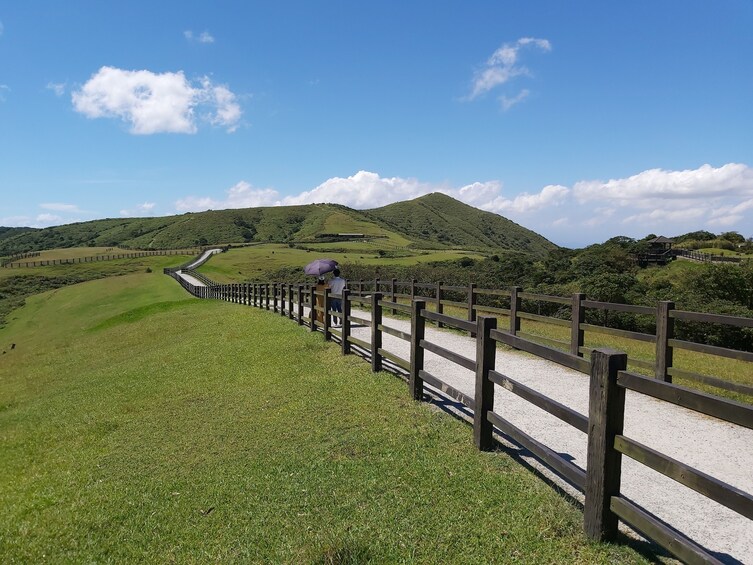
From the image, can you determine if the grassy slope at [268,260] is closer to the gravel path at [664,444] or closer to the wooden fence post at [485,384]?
the gravel path at [664,444]

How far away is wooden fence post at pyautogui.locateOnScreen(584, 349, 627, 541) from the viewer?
147 inches

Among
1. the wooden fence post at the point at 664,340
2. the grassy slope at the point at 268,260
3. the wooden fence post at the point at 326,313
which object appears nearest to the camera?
the wooden fence post at the point at 664,340

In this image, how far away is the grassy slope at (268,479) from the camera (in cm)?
434

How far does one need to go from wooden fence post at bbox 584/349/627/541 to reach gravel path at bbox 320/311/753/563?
2.51 feet

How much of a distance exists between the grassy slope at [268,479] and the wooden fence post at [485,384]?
0.23 metres

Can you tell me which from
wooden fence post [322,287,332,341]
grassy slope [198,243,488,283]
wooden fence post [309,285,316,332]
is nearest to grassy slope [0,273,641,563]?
wooden fence post [322,287,332,341]

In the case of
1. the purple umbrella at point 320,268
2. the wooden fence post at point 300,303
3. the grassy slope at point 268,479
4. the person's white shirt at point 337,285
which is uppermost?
the purple umbrella at point 320,268

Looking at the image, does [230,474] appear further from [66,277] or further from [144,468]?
[66,277]

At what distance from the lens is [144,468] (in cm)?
688

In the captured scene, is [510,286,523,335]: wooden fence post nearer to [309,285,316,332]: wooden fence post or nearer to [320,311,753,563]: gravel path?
[320,311,753,563]: gravel path

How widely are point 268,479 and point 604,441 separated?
12.2ft

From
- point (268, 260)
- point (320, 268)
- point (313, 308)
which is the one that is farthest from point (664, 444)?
point (268, 260)

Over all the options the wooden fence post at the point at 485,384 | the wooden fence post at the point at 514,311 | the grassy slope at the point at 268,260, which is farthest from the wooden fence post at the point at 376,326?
the grassy slope at the point at 268,260

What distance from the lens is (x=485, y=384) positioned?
5.76m
